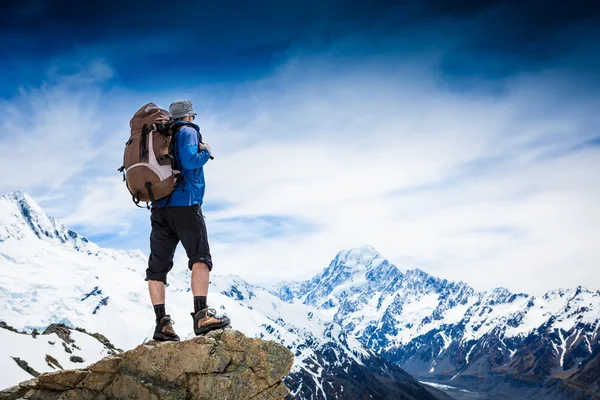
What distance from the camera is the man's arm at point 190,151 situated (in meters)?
10.4

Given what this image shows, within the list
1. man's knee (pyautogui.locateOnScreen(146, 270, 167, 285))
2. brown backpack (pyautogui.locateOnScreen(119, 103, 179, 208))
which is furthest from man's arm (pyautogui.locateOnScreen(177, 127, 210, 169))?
man's knee (pyautogui.locateOnScreen(146, 270, 167, 285))

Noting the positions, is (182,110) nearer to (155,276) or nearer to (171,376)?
(155,276)

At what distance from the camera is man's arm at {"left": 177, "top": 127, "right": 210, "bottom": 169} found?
410 inches

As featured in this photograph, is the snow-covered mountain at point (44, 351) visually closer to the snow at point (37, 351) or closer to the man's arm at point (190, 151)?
the snow at point (37, 351)

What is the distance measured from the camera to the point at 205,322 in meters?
10.9

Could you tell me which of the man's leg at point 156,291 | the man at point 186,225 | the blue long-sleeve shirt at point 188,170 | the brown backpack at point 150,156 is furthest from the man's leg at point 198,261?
the man's leg at point 156,291

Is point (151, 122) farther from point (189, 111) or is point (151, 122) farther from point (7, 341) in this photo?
point (7, 341)

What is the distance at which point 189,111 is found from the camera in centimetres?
1111

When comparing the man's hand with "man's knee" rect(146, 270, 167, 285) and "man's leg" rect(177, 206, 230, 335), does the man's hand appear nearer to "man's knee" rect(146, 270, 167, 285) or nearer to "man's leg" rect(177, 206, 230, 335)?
"man's leg" rect(177, 206, 230, 335)

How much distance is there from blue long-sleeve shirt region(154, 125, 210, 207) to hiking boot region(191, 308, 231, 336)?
2.23 metres

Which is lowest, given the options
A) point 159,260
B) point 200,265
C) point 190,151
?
point 200,265

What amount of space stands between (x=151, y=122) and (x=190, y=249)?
Result: 2.59 m

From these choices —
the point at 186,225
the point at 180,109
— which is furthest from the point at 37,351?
the point at 180,109

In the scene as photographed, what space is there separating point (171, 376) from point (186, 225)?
2866mm
